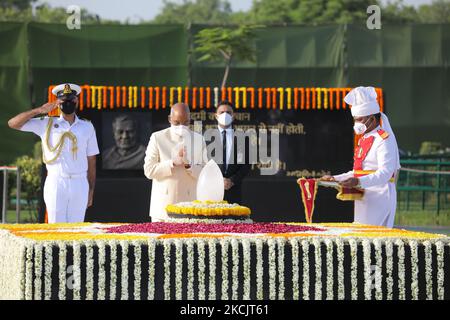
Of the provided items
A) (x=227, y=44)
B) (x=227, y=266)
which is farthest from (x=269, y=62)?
(x=227, y=266)

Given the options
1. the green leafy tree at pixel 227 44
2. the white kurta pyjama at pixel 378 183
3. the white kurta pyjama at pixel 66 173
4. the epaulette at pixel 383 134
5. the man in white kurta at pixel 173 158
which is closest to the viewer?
the white kurta pyjama at pixel 378 183

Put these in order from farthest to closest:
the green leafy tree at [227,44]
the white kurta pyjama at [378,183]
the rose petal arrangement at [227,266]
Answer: the green leafy tree at [227,44]
the white kurta pyjama at [378,183]
the rose petal arrangement at [227,266]

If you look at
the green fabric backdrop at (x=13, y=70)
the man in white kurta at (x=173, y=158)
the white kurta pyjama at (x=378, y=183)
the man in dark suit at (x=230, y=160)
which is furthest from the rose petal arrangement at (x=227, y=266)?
the green fabric backdrop at (x=13, y=70)

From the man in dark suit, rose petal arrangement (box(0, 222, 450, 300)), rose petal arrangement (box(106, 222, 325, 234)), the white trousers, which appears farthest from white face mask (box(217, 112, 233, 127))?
rose petal arrangement (box(0, 222, 450, 300))

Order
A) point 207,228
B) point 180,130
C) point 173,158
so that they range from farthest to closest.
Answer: point 180,130, point 173,158, point 207,228

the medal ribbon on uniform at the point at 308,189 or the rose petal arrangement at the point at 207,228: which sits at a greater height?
the medal ribbon on uniform at the point at 308,189

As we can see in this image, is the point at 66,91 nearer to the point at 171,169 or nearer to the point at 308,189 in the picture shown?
the point at 171,169

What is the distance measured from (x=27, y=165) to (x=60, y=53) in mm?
4783

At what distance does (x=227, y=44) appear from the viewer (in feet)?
104

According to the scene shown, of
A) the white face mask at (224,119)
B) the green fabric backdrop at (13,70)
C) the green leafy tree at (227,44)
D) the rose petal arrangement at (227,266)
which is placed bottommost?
the rose petal arrangement at (227,266)

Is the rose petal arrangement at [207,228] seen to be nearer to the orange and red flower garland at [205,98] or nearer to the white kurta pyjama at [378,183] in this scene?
the white kurta pyjama at [378,183]

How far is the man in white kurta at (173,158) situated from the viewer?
1205cm

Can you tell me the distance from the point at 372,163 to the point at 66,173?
9.30 feet

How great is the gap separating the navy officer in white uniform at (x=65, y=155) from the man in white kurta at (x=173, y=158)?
0.64 m
